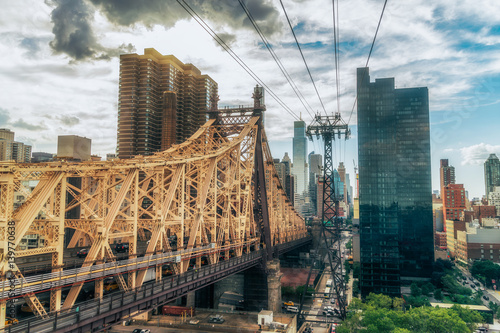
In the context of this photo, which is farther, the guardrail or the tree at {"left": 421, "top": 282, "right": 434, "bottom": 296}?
the tree at {"left": 421, "top": 282, "right": 434, "bottom": 296}

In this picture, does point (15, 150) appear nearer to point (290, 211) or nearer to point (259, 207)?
point (259, 207)

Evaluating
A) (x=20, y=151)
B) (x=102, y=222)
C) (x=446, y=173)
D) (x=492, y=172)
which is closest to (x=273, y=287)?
(x=102, y=222)

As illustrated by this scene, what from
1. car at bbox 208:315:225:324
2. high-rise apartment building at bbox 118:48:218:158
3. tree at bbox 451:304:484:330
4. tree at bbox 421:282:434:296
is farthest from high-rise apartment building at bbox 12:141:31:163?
tree at bbox 421:282:434:296

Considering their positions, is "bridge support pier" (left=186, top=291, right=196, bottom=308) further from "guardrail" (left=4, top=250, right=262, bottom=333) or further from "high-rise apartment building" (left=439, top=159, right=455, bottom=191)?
"high-rise apartment building" (left=439, top=159, right=455, bottom=191)

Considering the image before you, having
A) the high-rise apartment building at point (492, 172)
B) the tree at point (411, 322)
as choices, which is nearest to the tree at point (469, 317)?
the tree at point (411, 322)

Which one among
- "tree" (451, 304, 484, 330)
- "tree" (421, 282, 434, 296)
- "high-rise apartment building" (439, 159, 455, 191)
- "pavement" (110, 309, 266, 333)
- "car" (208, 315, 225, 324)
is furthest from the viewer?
"high-rise apartment building" (439, 159, 455, 191)

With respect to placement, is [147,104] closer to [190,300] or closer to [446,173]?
[190,300]

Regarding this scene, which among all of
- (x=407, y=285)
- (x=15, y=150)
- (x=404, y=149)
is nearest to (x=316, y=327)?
(x=407, y=285)

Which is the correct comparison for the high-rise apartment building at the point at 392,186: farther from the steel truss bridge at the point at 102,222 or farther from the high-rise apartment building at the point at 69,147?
the high-rise apartment building at the point at 69,147
